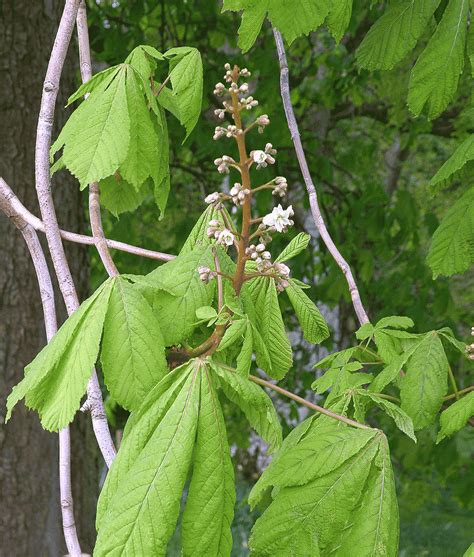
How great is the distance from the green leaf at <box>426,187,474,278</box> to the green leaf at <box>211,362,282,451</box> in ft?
2.07

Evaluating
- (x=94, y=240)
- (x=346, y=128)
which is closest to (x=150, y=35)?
(x=346, y=128)

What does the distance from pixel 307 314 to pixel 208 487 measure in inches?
14.2

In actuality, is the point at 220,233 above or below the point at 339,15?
below

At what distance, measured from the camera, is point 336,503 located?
94 cm

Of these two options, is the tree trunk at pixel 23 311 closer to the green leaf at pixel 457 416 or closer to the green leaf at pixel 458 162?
the green leaf at pixel 458 162

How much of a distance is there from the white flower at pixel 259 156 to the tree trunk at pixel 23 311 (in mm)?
1861

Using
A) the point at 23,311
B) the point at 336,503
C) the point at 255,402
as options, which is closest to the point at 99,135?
the point at 255,402

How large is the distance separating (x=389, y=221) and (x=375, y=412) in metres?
0.98

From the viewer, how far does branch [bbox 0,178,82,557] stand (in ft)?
3.75

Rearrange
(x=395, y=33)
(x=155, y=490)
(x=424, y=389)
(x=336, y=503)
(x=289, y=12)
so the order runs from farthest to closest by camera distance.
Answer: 1. (x=395, y=33)
2. (x=424, y=389)
3. (x=289, y=12)
4. (x=336, y=503)
5. (x=155, y=490)

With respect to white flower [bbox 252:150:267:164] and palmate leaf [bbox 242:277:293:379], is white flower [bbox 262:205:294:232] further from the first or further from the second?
palmate leaf [bbox 242:277:293:379]

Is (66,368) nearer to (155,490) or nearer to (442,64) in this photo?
(155,490)

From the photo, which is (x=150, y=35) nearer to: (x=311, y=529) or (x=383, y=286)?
(x=383, y=286)

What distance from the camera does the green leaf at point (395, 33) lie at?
141 centimetres
